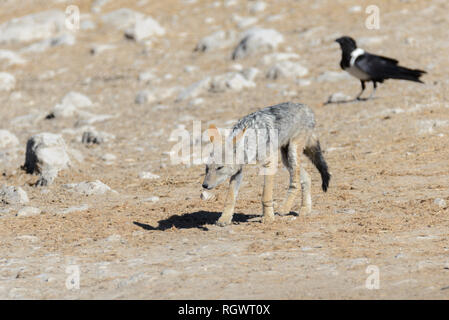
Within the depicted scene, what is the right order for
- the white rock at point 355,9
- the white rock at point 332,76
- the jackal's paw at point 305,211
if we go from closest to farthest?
the jackal's paw at point 305,211
the white rock at point 332,76
the white rock at point 355,9

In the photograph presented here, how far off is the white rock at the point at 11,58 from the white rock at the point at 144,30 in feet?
12.2

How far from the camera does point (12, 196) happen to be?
10.0 metres

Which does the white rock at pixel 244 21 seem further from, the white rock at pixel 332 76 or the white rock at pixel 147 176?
the white rock at pixel 147 176

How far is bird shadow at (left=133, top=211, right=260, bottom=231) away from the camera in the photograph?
8.45m

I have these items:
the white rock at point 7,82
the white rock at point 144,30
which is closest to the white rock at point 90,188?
the white rock at point 7,82

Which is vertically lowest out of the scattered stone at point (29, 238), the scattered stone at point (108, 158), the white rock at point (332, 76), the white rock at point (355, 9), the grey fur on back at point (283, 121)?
the scattered stone at point (29, 238)

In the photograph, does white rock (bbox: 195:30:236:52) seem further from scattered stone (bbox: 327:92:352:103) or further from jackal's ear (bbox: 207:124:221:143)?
jackal's ear (bbox: 207:124:221:143)

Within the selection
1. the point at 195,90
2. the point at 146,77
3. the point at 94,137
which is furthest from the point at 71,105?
the point at 94,137

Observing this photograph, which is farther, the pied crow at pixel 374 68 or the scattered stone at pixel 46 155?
the pied crow at pixel 374 68

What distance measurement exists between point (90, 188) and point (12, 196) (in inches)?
44.6

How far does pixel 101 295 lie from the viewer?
5.98m

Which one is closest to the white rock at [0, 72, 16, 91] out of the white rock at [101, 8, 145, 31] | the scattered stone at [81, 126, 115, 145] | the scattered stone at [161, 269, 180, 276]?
the white rock at [101, 8, 145, 31]

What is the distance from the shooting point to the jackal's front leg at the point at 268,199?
831 cm

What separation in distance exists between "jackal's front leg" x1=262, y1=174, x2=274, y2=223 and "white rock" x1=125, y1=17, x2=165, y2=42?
16459 millimetres
